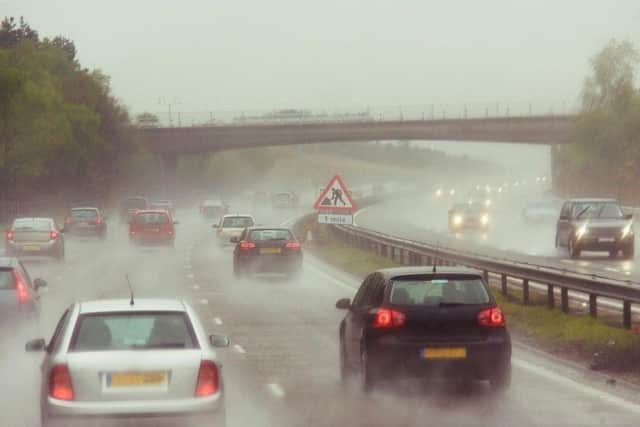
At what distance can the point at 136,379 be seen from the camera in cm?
1107

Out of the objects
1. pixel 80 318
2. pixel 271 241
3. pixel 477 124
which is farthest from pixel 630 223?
pixel 477 124

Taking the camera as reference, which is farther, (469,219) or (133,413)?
(469,219)

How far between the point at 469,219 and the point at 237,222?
732 inches

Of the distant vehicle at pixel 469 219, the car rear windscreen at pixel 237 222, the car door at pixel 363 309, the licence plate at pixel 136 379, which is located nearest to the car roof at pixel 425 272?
the car door at pixel 363 309

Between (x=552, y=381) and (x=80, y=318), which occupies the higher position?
(x=80, y=318)

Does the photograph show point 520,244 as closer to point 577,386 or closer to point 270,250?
point 270,250

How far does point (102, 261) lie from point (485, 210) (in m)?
28.1

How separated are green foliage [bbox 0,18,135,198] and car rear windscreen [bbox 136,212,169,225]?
39.1 meters

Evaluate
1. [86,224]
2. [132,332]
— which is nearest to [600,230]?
[86,224]

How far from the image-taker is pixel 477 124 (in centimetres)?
11881

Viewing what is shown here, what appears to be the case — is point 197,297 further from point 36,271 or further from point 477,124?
point 477,124

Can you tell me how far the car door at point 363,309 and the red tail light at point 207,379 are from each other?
13.6 feet

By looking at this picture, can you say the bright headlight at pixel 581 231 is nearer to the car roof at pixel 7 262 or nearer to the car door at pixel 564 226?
the car door at pixel 564 226

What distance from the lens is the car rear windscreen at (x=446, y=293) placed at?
49.6 feet
